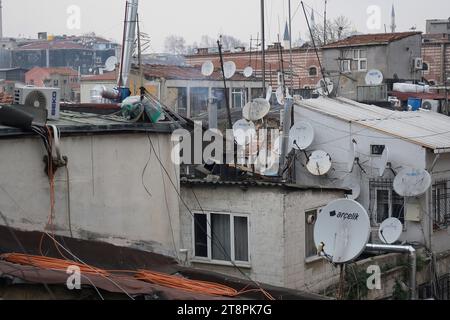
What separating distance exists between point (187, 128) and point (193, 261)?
373 cm

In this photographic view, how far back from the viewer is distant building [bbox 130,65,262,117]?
2791 centimetres

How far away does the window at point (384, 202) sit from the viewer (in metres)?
18.3

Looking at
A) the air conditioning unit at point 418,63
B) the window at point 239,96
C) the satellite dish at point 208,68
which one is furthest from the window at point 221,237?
the air conditioning unit at point 418,63

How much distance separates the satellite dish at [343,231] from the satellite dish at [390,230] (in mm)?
8109

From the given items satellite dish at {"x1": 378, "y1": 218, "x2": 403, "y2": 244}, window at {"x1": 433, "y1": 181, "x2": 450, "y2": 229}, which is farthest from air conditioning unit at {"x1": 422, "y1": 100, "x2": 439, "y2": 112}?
satellite dish at {"x1": 378, "y1": 218, "x2": 403, "y2": 244}

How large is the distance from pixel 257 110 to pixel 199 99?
943cm

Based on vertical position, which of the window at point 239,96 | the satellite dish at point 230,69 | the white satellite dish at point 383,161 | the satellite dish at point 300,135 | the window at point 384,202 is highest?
the satellite dish at point 230,69

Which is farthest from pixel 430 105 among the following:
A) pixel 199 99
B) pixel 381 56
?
pixel 199 99

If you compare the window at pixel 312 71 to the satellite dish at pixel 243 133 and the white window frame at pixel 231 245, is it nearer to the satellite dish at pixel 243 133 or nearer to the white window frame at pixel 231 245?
the satellite dish at pixel 243 133

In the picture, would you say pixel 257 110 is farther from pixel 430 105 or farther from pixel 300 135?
pixel 430 105

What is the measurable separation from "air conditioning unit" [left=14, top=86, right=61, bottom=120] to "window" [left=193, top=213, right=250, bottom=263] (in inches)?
187

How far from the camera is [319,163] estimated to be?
741 inches

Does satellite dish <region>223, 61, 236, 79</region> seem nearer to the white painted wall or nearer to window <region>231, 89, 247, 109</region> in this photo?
window <region>231, 89, 247, 109</region>

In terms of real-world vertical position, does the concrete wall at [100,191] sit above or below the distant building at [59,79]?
below
